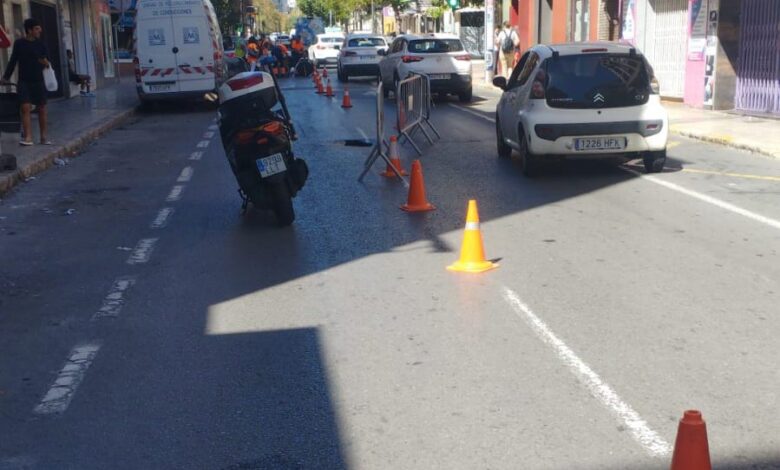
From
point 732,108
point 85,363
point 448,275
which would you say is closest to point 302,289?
point 448,275

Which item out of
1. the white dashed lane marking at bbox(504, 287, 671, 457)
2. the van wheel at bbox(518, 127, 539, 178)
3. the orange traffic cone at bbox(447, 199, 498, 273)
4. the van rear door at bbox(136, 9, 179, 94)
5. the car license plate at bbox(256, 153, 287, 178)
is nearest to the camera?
the white dashed lane marking at bbox(504, 287, 671, 457)

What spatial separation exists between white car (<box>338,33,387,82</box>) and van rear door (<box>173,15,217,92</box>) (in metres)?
13.1

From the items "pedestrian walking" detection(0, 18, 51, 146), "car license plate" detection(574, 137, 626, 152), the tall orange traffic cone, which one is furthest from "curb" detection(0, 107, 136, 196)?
"car license plate" detection(574, 137, 626, 152)

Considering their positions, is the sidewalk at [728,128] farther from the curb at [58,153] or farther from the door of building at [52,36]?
the door of building at [52,36]

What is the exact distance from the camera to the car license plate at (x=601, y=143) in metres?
12.2

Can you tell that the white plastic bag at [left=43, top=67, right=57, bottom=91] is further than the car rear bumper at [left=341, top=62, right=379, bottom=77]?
No

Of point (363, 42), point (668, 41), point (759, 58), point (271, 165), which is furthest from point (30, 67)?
point (363, 42)

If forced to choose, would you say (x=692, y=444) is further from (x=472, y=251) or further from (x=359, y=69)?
(x=359, y=69)

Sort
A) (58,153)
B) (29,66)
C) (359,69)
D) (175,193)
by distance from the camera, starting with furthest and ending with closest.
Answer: (359,69)
(58,153)
(29,66)
(175,193)

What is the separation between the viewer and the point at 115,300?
7.17 meters

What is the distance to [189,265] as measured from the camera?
27.0ft

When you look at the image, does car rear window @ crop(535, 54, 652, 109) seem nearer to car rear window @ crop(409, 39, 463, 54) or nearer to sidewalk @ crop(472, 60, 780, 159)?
sidewalk @ crop(472, 60, 780, 159)

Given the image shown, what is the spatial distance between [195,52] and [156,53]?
929 millimetres

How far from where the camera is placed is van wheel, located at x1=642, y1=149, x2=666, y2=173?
12.6 m
